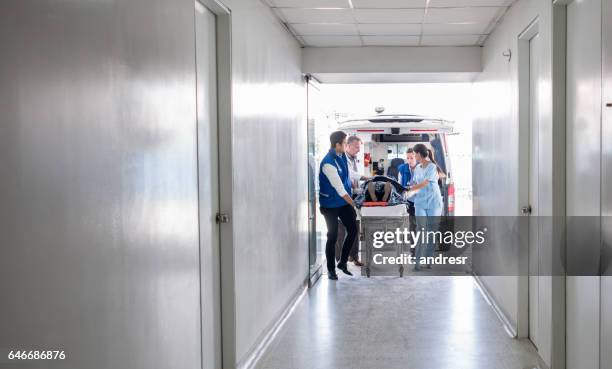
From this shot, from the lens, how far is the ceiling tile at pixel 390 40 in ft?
21.5

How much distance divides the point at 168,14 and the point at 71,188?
4.00 feet

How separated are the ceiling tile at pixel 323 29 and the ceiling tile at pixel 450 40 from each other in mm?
899

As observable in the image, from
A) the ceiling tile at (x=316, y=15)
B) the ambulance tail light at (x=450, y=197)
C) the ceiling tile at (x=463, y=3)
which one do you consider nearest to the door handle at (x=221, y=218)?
the ceiling tile at (x=316, y=15)

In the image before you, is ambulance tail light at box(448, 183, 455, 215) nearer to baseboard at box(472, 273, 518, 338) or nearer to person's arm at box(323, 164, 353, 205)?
baseboard at box(472, 273, 518, 338)

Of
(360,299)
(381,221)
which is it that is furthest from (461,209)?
(360,299)

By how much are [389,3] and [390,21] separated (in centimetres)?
69

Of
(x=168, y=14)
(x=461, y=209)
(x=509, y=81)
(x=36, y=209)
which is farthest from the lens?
(x=461, y=209)

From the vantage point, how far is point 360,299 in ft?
21.0

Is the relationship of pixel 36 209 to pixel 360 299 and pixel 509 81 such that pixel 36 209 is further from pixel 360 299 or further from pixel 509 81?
pixel 360 299

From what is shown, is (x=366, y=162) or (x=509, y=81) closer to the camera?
(x=509, y=81)

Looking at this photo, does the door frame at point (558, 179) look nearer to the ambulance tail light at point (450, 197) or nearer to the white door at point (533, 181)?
the white door at point (533, 181)

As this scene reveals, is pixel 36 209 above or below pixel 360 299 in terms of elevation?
above

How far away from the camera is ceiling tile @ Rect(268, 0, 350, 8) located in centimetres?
501

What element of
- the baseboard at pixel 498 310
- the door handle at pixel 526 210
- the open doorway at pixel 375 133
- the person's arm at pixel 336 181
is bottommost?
the baseboard at pixel 498 310
